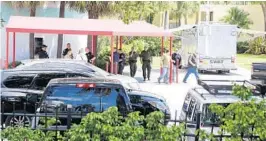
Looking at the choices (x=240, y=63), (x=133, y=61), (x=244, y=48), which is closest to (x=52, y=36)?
(x=133, y=61)

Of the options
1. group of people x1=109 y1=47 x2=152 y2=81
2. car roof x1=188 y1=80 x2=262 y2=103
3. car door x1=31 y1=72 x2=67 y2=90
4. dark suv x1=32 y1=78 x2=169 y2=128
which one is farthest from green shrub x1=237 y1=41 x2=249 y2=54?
dark suv x1=32 y1=78 x2=169 y2=128

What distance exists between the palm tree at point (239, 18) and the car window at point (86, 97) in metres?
38.2

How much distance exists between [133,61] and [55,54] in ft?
17.8

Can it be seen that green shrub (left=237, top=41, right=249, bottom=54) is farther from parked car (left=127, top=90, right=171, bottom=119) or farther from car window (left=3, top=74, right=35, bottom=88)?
car window (left=3, top=74, right=35, bottom=88)

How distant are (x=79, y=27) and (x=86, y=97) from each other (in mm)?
11132

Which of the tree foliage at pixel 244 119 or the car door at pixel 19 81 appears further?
the car door at pixel 19 81

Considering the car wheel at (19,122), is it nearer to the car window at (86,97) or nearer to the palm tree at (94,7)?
the car window at (86,97)

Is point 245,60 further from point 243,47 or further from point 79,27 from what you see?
point 79,27

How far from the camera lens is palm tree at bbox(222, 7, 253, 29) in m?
47.0

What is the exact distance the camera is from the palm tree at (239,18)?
4703 centimetres

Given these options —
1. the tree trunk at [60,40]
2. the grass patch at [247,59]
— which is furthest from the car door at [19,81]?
the grass patch at [247,59]

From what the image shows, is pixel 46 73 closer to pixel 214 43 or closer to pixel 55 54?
pixel 55 54

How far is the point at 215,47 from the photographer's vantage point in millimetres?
28172

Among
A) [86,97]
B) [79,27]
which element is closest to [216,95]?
[86,97]
